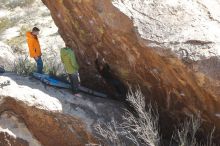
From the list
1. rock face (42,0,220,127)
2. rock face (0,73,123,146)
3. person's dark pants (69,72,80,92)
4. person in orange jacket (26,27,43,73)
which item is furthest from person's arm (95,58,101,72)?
person in orange jacket (26,27,43,73)

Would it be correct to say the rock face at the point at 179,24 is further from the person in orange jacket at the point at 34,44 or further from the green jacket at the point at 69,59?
the person in orange jacket at the point at 34,44

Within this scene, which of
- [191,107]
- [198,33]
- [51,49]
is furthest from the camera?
[51,49]

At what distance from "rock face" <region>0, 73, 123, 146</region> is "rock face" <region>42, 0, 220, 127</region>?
2.76ft

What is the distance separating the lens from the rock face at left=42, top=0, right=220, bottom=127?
7.81 metres

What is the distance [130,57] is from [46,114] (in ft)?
6.44

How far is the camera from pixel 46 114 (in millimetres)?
9164

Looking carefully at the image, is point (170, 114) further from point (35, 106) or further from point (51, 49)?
point (51, 49)

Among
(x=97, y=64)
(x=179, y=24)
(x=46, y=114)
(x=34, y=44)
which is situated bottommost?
(x=46, y=114)

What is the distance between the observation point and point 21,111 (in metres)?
9.38

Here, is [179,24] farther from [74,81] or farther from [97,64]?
[74,81]

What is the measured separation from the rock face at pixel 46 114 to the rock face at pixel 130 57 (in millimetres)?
841

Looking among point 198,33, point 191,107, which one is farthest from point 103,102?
point 198,33

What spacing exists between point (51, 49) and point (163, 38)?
34.1 ft

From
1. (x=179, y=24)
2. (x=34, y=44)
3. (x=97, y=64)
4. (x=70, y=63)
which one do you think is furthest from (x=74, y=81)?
(x=179, y=24)
